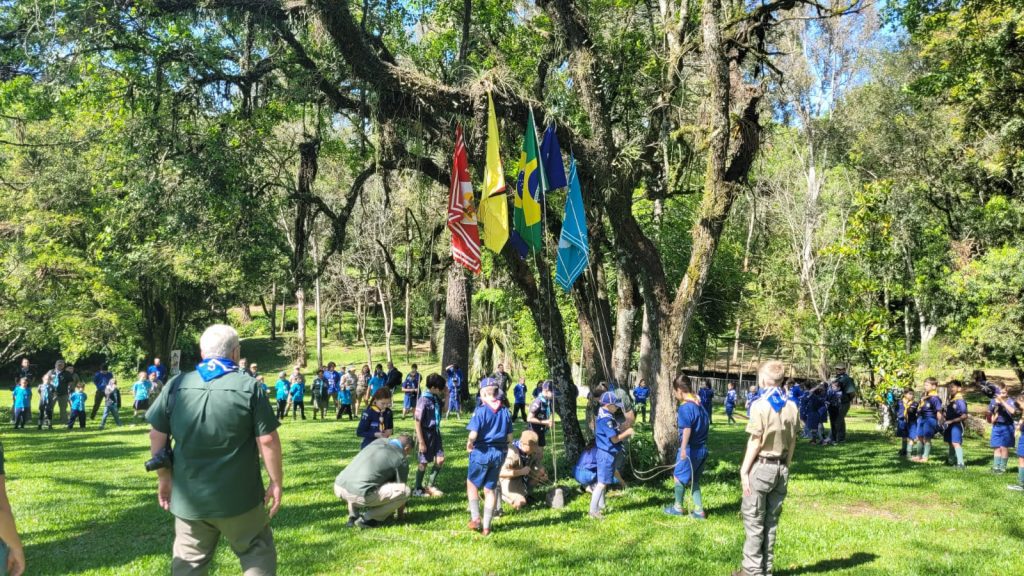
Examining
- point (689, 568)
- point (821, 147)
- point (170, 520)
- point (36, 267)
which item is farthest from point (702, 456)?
point (821, 147)

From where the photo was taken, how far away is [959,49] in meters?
14.4

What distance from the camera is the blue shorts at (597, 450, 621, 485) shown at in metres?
8.02

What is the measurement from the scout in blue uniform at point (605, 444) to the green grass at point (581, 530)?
28cm

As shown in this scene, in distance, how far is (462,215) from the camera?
31.1 ft

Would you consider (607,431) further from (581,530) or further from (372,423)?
(372,423)

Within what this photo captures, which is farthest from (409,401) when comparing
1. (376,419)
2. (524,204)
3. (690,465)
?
(690,465)

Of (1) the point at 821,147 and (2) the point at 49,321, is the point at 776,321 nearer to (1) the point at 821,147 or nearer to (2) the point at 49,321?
(1) the point at 821,147

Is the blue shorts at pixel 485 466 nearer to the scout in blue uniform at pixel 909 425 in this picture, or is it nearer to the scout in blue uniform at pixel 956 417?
the scout in blue uniform at pixel 956 417

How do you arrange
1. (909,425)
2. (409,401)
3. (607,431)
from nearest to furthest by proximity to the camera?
1. (607,431)
2. (909,425)
3. (409,401)

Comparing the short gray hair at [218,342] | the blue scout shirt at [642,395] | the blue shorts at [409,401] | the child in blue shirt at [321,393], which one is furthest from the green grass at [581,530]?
the child in blue shirt at [321,393]

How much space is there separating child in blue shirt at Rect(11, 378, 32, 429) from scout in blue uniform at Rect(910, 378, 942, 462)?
67.3 feet

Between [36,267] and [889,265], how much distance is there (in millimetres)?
27727

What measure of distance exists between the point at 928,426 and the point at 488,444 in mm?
9358

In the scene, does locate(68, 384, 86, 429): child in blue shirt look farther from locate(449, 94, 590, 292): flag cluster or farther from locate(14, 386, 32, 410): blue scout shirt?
locate(449, 94, 590, 292): flag cluster
